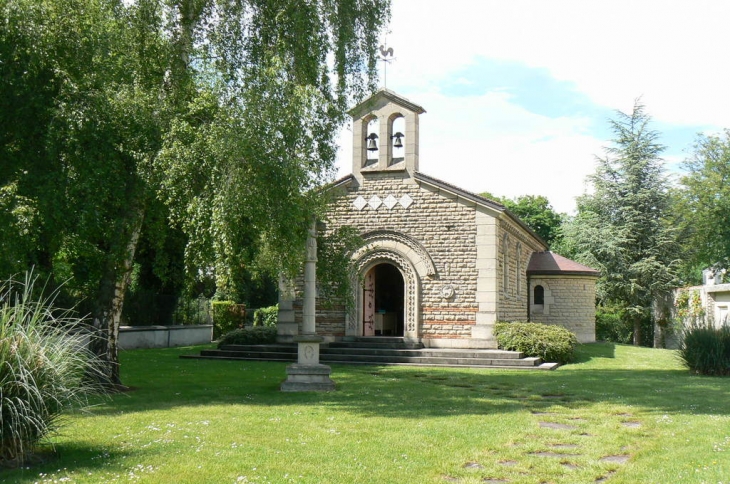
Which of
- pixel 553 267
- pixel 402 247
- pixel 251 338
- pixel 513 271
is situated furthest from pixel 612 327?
pixel 251 338

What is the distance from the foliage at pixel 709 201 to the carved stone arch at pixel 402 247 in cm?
1651

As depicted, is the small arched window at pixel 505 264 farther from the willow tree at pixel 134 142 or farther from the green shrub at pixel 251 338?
the willow tree at pixel 134 142

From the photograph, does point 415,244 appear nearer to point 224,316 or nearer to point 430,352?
point 430,352

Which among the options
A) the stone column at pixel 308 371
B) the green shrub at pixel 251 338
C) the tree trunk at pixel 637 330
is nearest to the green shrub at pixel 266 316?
the green shrub at pixel 251 338

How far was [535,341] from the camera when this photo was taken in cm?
1892

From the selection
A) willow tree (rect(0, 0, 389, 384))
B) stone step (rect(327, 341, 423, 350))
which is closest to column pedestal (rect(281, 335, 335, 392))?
willow tree (rect(0, 0, 389, 384))

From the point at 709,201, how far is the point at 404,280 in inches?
724

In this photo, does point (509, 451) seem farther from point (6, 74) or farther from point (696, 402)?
point (6, 74)

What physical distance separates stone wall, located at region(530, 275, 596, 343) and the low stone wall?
14.7m

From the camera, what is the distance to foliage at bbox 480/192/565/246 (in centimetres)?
5556

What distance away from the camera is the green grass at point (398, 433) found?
6422mm

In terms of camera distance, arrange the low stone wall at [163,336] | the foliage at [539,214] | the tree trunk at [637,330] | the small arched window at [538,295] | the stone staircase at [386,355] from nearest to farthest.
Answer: the stone staircase at [386,355], the low stone wall at [163,336], the small arched window at [538,295], the tree trunk at [637,330], the foliage at [539,214]

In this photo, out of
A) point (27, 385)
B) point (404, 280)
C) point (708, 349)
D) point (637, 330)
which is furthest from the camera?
point (637, 330)

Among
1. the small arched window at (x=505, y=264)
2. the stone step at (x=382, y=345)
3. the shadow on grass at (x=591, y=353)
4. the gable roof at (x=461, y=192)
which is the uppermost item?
the gable roof at (x=461, y=192)
